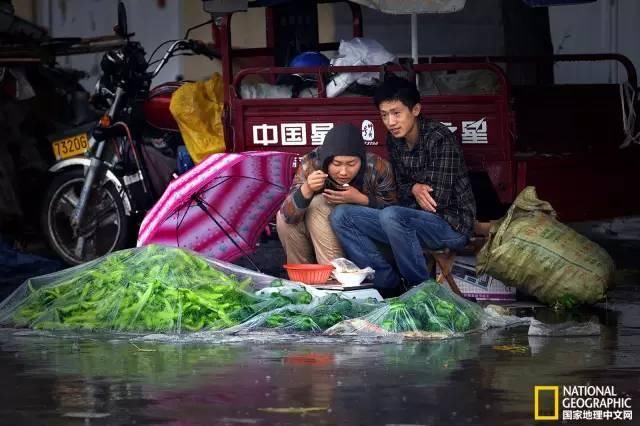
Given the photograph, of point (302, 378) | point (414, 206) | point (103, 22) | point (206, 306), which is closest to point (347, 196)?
point (414, 206)

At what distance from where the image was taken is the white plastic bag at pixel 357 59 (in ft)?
32.8

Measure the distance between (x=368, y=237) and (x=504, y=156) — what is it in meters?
1.10

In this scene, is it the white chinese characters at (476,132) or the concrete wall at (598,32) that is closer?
the white chinese characters at (476,132)

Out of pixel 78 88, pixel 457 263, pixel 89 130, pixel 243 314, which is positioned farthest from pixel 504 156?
pixel 78 88

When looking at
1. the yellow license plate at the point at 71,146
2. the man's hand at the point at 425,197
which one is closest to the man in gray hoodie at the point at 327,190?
the man's hand at the point at 425,197

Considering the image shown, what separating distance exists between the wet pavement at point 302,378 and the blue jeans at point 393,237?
950 millimetres

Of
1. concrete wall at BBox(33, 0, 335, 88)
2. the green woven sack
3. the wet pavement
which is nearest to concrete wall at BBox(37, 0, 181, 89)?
concrete wall at BBox(33, 0, 335, 88)

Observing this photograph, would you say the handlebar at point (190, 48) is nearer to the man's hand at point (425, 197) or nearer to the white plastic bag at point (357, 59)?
the white plastic bag at point (357, 59)

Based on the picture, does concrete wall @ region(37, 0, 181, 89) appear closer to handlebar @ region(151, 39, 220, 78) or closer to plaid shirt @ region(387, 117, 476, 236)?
handlebar @ region(151, 39, 220, 78)

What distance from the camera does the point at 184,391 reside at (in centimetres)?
659

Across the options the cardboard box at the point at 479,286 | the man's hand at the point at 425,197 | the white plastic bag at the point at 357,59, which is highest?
the white plastic bag at the point at 357,59

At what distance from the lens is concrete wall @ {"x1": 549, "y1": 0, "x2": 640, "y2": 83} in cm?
1309

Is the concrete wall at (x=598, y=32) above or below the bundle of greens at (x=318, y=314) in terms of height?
above

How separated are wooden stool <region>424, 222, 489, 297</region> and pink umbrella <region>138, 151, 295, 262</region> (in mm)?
1089
